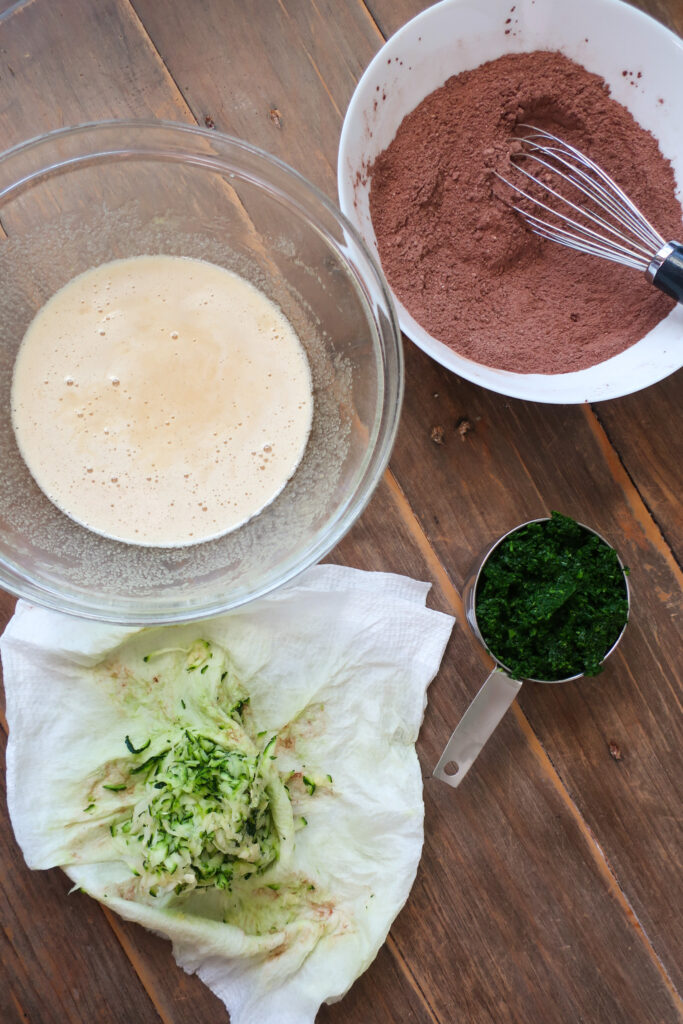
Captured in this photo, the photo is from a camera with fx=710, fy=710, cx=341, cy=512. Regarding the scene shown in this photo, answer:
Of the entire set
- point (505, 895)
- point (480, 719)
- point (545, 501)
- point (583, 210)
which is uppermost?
point (583, 210)

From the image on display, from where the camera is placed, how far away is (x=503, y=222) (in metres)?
1.00

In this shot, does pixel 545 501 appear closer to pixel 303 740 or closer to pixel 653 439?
pixel 653 439

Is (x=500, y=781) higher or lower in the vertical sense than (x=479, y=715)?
lower

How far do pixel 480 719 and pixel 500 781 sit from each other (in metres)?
0.14

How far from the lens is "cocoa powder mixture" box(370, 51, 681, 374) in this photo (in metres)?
1.00

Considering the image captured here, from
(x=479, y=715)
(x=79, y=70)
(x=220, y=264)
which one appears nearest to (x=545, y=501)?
(x=479, y=715)

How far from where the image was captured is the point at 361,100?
94 cm

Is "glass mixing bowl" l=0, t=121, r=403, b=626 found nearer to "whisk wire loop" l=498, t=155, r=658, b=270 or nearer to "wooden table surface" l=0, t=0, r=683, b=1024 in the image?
"wooden table surface" l=0, t=0, r=683, b=1024

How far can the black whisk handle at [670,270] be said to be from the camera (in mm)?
937

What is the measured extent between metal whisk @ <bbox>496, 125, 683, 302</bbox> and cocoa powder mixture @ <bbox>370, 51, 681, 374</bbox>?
0.02 m

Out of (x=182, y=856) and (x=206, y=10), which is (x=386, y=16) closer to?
(x=206, y=10)

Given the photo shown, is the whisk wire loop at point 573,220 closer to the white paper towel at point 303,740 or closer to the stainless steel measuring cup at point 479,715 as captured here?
the stainless steel measuring cup at point 479,715

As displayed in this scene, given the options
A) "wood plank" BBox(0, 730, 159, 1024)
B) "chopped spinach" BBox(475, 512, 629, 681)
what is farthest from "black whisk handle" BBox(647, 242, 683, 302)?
"wood plank" BBox(0, 730, 159, 1024)

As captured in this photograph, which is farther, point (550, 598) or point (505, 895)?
point (505, 895)
